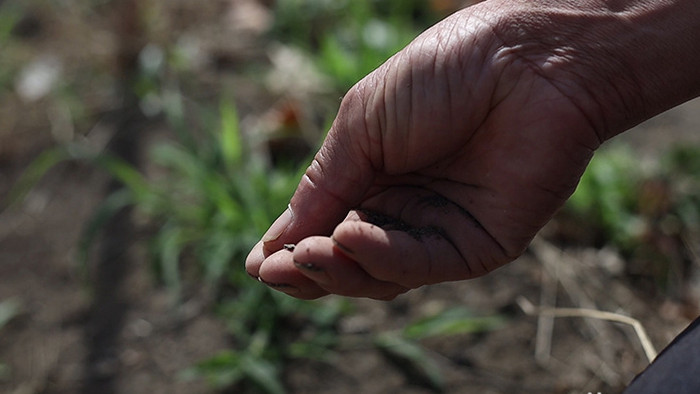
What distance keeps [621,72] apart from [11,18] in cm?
322

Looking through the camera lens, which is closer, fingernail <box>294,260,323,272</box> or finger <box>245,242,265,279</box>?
fingernail <box>294,260,323,272</box>

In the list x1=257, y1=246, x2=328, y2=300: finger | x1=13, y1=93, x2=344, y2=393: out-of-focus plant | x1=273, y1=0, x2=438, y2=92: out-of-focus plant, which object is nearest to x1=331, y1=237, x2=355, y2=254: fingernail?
x1=257, y1=246, x2=328, y2=300: finger

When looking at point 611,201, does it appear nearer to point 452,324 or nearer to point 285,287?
point 452,324

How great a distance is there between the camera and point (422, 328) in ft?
6.82

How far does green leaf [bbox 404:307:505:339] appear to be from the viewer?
2.08 m

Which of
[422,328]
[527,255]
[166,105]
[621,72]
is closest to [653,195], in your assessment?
[527,255]

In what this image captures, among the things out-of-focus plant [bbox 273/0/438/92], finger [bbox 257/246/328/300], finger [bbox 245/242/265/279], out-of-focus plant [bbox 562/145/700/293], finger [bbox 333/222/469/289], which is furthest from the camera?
out-of-focus plant [bbox 273/0/438/92]

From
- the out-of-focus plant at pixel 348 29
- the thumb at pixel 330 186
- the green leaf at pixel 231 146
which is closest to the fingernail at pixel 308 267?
the thumb at pixel 330 186

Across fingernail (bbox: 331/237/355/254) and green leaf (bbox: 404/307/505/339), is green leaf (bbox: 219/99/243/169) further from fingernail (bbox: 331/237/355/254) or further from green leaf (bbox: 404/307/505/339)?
fingernail (bbox: 331/237/355/254)

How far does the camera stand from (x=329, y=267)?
1304mm

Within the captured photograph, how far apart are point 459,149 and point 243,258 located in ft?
3.08

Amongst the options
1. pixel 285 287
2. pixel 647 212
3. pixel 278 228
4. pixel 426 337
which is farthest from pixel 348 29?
pixel 285 287

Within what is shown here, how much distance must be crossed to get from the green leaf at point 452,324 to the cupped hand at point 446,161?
631 mm

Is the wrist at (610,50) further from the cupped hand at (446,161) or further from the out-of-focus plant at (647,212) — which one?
the out-of-focus plant at (647,212)
